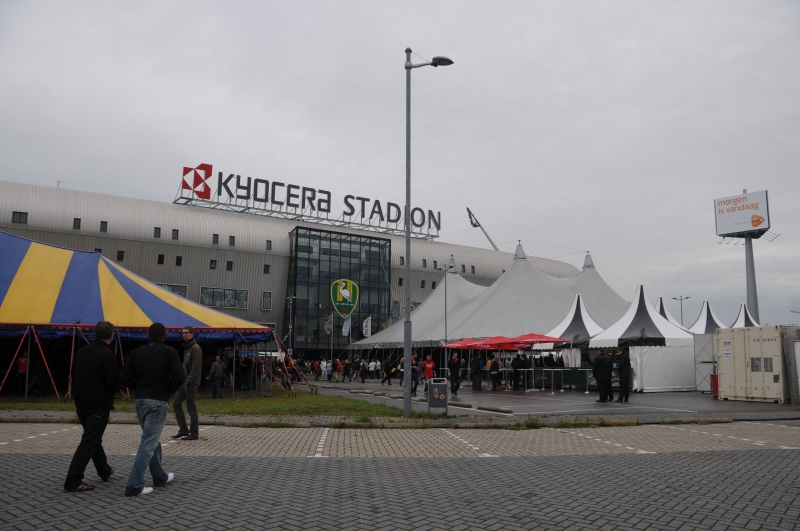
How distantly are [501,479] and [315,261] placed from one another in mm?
53894

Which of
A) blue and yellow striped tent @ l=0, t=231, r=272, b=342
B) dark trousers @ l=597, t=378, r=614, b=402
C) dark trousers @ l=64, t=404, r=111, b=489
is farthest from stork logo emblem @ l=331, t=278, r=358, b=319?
dark trousers @ l=64, t=404, r=111, b=489

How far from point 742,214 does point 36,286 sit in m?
56.1

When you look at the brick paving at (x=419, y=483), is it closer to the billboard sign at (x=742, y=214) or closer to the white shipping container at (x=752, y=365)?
the white shipping container at (x=752, y=365)

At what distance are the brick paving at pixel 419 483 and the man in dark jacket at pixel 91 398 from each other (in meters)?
0.27

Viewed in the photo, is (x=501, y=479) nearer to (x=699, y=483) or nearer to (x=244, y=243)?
(x=699, y=483)

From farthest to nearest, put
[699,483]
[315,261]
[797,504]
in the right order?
1. [315,261]
2. [699,483]
3. [797,504]

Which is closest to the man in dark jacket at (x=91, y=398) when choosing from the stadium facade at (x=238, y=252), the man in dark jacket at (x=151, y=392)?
the man in dark jacket at (x=151, y=392)

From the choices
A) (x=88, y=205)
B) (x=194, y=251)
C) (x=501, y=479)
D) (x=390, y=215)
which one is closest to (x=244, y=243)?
(x=194, y=251)

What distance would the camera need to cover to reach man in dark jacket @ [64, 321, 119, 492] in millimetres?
6406

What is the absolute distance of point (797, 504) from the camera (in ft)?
20.1

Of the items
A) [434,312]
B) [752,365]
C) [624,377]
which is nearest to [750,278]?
[434,312]

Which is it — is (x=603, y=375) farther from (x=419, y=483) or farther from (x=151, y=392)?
(x=151, y=392)

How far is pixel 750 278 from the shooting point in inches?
2260

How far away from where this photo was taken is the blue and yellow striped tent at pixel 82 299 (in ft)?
67.7
